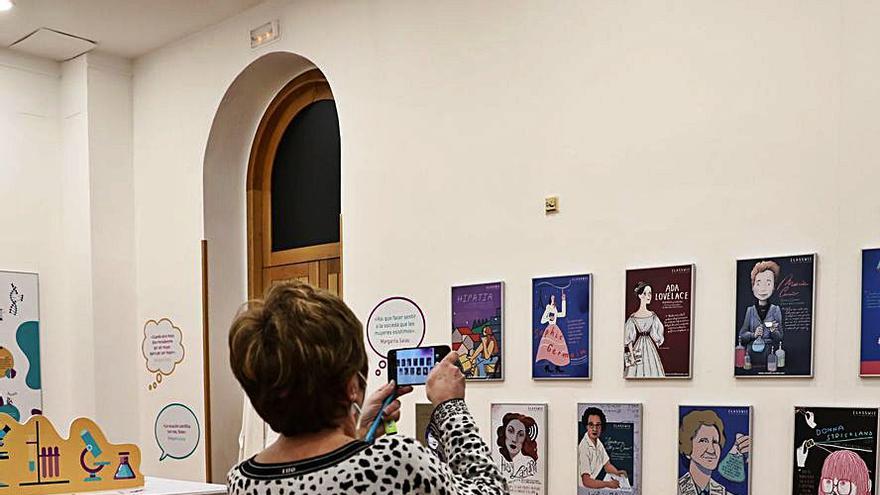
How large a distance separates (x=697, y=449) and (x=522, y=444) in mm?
737

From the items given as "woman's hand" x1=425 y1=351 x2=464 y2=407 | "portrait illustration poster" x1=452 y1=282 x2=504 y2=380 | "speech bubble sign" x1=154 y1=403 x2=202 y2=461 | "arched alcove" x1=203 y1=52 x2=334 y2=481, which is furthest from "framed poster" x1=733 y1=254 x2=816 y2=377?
"speech bubble sign" x1=154 y1=403 x2=202 y2=461

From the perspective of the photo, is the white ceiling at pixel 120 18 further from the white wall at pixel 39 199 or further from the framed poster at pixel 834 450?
the framed poster at pixel 834 450

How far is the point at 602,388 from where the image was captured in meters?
3.35

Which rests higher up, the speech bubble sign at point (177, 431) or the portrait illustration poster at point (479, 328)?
the portrait illustration poster at point (479, 328)

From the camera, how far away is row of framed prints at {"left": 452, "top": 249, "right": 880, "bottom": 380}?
9.32 feet

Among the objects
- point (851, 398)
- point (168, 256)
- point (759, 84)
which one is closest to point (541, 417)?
point (851, 398)

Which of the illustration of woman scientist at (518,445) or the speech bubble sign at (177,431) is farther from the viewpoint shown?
the speech bubble sign at (177,431)

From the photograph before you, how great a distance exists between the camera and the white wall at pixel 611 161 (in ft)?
9.31

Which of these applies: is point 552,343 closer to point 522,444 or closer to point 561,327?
point 561,327

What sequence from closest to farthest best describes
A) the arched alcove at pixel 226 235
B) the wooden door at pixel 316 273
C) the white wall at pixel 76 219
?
the wooden door at pixel 316 273, the arched alcove at pixel 226 235, the white wall at pixel 76 219

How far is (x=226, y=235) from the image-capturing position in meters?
5.31

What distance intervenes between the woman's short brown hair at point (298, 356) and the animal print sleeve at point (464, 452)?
0.68 ft

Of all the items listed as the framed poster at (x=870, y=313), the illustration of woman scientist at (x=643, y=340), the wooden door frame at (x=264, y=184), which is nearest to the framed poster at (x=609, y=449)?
the illustration of woman scientist at (x=643, y=340)

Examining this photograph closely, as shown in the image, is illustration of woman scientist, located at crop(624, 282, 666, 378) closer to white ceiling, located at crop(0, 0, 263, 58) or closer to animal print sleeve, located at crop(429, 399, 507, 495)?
animal print sleeve, located at crop(429, 399, 507, 495)
